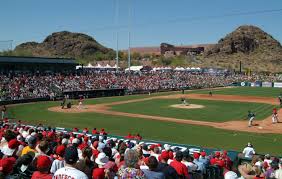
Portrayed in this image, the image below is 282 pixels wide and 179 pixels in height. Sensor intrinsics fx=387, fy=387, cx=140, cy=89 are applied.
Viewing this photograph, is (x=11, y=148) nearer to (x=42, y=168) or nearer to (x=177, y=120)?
(x=42, y=168)

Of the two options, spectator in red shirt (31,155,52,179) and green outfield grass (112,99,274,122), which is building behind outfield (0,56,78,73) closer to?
green outfield grass (112,99,274,122)

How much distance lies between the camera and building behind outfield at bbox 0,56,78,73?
6153cm

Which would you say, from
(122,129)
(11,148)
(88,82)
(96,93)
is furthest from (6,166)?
(88,82)

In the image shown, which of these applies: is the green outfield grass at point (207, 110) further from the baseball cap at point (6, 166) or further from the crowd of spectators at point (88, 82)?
the baseball cap at point (6, 166)

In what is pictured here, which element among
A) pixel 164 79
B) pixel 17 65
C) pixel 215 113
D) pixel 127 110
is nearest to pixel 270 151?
pixel 215 113

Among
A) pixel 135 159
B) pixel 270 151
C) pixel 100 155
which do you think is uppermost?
pixel 135 159

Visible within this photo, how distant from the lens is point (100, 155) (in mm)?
10086

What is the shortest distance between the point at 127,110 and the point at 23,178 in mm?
37099

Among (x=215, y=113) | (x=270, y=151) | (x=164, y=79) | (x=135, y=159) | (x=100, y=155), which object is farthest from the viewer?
(x=164, y=79)

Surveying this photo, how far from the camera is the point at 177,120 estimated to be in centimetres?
3672

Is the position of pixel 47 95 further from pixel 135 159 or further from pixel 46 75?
pixel 135 159

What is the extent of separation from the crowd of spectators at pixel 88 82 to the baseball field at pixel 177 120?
4048mm

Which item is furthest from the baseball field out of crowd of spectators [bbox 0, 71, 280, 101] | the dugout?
the dugout

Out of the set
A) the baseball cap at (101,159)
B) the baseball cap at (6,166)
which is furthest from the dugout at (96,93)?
the baseball cap at (6,166)
